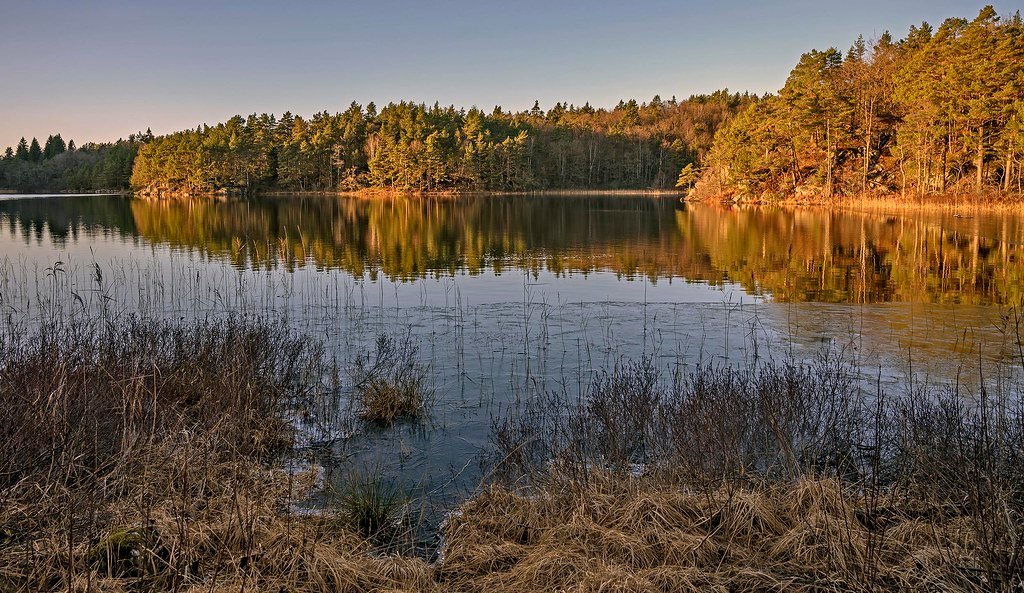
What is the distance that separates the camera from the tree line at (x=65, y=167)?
124m

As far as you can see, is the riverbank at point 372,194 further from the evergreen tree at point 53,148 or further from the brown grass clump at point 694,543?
the brown grass clump at point 694,543

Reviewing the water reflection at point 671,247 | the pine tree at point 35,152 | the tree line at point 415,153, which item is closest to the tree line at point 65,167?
the pine tree at point 35,152

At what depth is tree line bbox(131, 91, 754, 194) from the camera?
333 feet

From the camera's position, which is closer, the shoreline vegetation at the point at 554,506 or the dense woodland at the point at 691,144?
the shoreline vegetation at the point at 554,506

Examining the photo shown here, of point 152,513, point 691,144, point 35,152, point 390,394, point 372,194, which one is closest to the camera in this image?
point 152,513

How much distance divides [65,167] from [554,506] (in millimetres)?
165595

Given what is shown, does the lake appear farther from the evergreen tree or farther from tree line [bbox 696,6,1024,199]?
the evergreen tree

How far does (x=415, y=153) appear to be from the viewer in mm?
97188

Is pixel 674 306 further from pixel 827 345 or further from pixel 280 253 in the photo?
pixel 280 253

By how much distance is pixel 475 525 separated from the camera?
5.22 metres

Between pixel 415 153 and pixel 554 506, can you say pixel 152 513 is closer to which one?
pixel 554 506

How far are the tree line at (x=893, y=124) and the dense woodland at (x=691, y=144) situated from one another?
15cm

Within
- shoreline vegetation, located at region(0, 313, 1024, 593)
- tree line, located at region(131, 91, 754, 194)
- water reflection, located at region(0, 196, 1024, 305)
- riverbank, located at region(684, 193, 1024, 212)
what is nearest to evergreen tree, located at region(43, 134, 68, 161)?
tree line, located at region(131, 91, 754, 194)

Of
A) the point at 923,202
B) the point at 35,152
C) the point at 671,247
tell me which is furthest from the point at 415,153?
the point at 35,152
